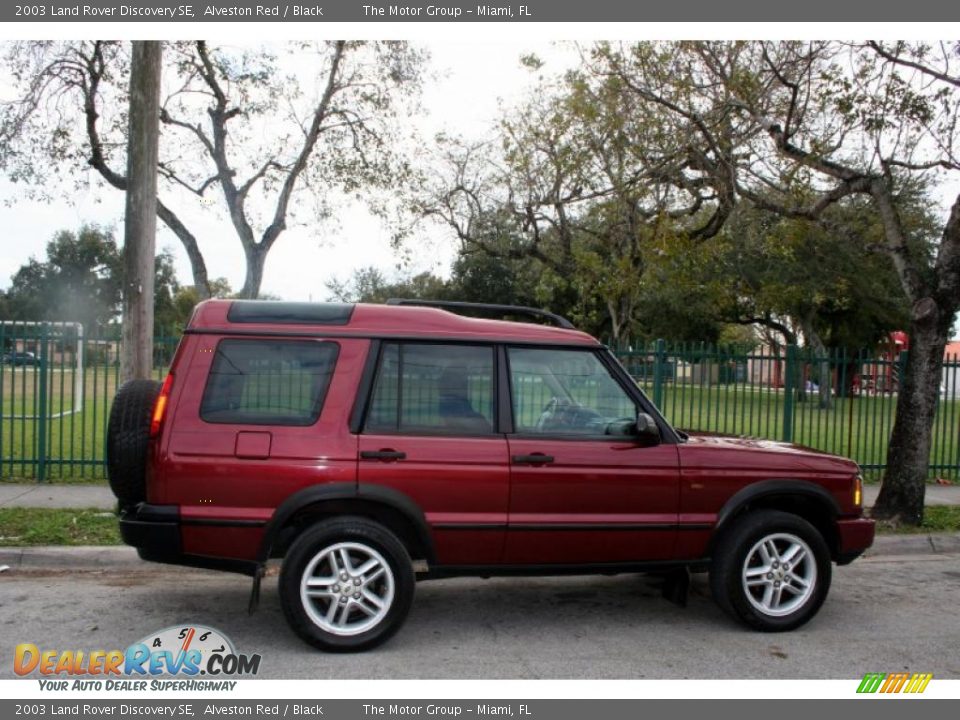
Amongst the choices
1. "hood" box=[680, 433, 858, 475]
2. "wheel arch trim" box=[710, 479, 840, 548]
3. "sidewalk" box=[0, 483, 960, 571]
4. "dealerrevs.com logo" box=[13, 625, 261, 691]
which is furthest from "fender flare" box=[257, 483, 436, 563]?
"sidewalk" box=[0, 483, 960, 571]

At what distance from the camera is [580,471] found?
4.93 metres

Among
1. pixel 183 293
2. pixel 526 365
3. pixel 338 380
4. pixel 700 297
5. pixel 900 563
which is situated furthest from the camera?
pixel 183 293

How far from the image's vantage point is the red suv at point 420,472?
460cm

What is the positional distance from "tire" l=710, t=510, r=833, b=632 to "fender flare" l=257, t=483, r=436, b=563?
6.23 feet

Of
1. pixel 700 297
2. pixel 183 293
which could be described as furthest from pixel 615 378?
pixel 183 293

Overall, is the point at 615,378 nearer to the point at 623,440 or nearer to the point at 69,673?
the point at 623,440

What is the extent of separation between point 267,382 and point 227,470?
53 cm

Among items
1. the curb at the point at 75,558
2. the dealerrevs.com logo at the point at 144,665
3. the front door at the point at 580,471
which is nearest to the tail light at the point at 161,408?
the dealerrevs.com logo at the point at 144,665

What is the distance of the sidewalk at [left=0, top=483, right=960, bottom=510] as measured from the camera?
28.3 ft

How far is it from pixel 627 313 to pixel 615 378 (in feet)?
86.5

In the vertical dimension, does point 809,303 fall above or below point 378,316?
above

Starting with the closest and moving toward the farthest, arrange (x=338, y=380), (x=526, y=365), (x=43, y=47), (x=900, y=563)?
(x=338, y=380)
(x=526, y=365)
(x=900, y=563)
(x=43, y=47)

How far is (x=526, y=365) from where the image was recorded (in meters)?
5.12

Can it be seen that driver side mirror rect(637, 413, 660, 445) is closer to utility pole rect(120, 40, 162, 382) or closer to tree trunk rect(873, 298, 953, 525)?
tree trunk rect(873, 298, 953, 525)
